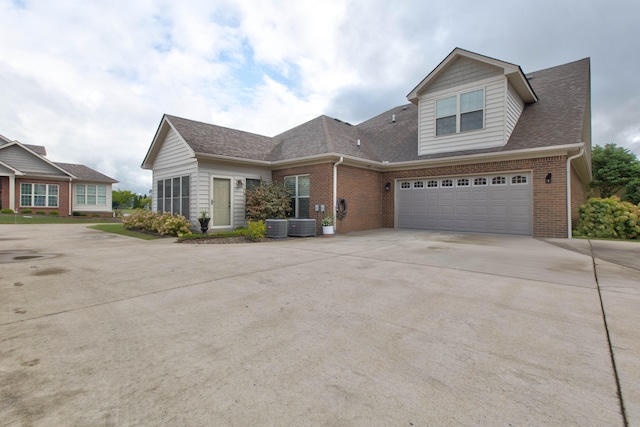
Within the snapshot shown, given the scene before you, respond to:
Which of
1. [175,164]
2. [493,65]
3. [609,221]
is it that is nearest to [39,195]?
[175,164]

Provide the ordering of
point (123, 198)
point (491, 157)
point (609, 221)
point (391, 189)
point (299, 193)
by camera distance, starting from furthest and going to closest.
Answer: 1. point (123, 198)
2. point (391, 189)
3. point (299, 193)
4. point (491, 157)
5. point (609, 221)

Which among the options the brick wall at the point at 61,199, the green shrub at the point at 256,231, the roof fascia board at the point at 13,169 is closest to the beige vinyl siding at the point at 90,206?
the brick wall at the point at 61,199

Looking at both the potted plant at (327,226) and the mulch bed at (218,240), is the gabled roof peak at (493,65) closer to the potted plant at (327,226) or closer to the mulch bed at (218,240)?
the potted plant at (327,226)

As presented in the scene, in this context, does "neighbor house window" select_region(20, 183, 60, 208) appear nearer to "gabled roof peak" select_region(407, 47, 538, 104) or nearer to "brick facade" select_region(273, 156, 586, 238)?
"brick facade" select_region(273, 156, 586, 238)

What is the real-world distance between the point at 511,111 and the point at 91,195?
31.2m

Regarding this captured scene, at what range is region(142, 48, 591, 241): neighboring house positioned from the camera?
34.2 feet

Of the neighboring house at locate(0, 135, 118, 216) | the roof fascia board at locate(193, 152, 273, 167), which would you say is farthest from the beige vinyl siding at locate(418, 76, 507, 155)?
the neighboring house at locate(0, 135, 118, 216)

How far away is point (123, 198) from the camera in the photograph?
45.9 m

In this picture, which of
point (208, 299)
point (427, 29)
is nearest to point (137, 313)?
point (208, 299)

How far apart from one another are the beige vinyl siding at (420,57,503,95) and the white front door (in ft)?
32.1

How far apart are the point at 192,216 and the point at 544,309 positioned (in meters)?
11.4

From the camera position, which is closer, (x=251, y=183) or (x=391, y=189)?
(x=251, y=183)

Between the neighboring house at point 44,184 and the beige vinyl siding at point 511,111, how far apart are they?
1168 inches

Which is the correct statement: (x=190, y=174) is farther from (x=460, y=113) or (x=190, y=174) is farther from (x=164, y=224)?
(x=460, y=113)
